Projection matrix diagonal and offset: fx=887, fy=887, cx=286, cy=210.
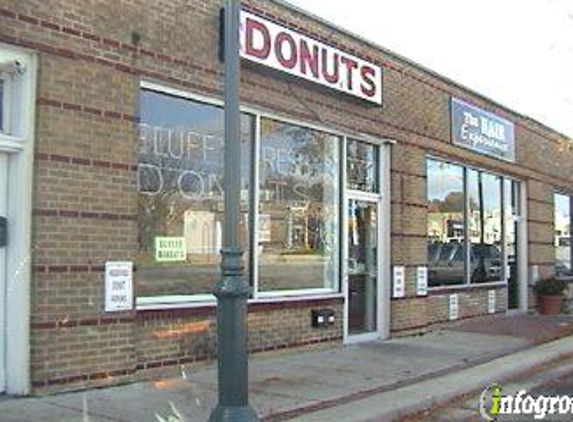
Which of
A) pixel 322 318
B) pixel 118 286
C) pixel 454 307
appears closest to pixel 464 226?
pixel 454 307

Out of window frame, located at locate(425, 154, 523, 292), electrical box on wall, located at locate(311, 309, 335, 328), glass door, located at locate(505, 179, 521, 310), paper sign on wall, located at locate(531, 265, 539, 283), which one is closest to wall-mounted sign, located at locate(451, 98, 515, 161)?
window frame, located at locate(425, 154, 523, 292)

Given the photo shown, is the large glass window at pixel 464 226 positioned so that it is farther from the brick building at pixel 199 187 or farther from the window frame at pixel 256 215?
the window frame at pixel 256 215

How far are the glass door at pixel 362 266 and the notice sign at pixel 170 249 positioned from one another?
3.99 meters

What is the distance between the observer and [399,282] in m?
14.7

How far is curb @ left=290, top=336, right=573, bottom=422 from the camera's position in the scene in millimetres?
8219

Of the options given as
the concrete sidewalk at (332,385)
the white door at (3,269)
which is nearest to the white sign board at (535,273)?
the concrete sidewalk at (332,385)

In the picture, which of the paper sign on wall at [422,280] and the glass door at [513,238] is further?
the glass door at [513,238]

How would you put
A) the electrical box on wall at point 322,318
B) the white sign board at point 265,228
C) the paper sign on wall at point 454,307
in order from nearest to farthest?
the white sign board at point 265,228 < the electrical box on wall at point 322,318 < the paper sign on wall at point 454,307

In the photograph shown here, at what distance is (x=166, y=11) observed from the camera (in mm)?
10062

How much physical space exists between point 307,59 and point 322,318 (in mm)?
3654

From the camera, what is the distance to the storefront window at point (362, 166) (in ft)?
45.6

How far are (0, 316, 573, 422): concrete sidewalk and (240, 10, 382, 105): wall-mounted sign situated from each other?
12.5ft

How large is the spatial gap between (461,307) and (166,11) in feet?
31.1

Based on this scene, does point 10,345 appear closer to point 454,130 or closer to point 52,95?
point 52,95
